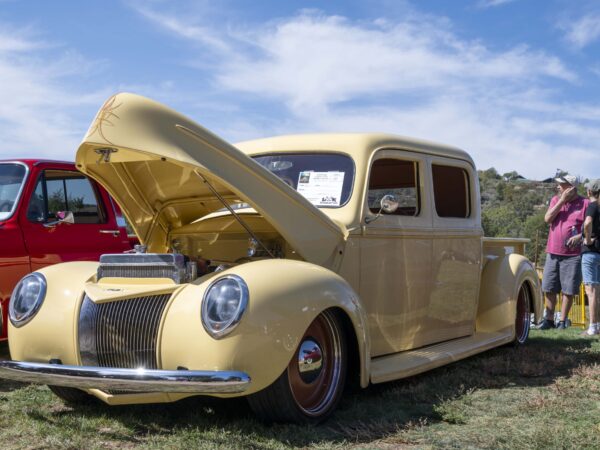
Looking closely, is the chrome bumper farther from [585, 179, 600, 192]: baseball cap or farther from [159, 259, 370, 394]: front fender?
[585, 179, 600, 192]: baseball cap

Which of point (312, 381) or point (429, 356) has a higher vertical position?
point (312, 381)

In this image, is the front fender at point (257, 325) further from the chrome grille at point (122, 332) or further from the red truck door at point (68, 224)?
the red truck door at point (68, 224)

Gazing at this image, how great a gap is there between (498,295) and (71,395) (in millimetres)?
3755

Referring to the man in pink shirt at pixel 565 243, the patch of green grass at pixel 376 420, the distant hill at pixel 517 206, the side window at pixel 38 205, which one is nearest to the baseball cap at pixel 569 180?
the man in pink shirt at pixel 565 243

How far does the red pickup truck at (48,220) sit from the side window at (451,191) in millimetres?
3172

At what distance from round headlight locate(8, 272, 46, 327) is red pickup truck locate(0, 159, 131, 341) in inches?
62.4

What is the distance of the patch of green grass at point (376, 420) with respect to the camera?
3393 mm

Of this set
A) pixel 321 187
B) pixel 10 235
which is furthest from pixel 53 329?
pixel 10 235

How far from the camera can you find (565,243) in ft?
26.1

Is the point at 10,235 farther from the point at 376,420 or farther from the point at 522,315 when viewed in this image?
the point at 522,315

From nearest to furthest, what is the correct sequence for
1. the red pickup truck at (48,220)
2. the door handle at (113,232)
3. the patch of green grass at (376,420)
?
the patch of green grass at (376,420)
the red pickup truck at (48,220)
the door handle at (113,232)

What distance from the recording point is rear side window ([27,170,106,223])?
6215 mm

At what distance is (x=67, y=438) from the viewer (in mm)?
3477

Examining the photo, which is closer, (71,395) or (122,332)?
(122,332)
